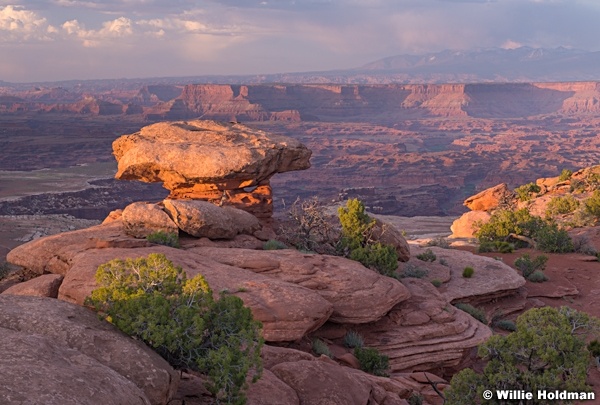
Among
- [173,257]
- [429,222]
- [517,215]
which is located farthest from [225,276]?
[429,222]

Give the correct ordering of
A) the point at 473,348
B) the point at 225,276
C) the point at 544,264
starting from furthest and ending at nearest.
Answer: the point at 544,264 → the point at 473,348 → the point at 225,276

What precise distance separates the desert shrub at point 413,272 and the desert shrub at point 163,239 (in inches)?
307

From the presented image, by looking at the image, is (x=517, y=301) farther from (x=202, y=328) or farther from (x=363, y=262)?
(x=202, y=328)

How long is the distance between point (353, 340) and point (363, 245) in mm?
6160

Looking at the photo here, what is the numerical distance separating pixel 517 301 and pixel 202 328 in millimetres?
15303

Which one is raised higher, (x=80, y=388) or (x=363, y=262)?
(x=80, y=388)

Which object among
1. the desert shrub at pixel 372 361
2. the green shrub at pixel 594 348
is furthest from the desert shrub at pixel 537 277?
the desert shrub at pixel 372 361

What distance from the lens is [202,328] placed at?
859cm

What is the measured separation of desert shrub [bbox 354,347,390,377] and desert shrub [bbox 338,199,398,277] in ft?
17.1

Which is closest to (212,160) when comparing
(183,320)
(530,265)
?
(183,320)

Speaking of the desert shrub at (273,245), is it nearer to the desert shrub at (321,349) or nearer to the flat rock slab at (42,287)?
the desert shrub at (321,349)

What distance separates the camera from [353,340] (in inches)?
559

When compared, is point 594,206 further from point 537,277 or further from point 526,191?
point 537,277

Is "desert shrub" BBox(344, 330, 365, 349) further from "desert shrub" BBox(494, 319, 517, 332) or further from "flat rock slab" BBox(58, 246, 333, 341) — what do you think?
"desert shrub" BBox(494, 319, 517, 332)
